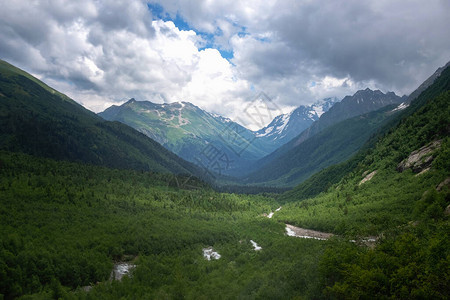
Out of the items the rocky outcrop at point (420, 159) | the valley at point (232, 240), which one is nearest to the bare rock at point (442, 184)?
the valley at point (232, 240)

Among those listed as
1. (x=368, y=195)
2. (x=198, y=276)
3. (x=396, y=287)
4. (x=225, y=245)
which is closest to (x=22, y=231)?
(x=198, y=276)

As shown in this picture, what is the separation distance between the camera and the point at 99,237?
249 feet

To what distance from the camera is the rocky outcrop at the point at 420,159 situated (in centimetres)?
8354

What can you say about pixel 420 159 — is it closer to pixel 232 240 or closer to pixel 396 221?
pixel 396 221

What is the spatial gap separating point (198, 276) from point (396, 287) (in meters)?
44.7

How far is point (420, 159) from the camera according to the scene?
88312 millimetres

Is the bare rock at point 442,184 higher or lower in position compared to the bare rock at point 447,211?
higher

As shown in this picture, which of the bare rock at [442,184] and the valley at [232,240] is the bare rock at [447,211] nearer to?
the valley at [232,240]

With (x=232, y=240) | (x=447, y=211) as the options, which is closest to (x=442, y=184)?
(x=447, y=211)

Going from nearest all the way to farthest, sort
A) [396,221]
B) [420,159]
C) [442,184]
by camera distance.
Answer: [396,221], [442,184], [420,159]

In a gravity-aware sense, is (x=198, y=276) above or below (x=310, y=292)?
below

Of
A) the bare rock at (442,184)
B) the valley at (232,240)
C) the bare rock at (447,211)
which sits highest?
the bare rock at (442,184)

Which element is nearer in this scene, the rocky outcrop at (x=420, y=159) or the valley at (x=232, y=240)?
the valley at (x=232, y=240)

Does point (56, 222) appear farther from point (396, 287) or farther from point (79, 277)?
point (396, 287)
